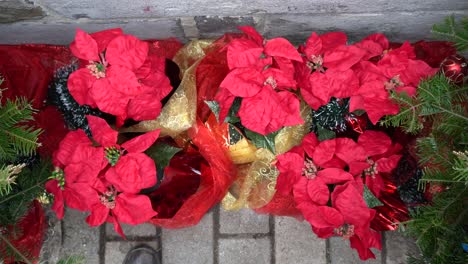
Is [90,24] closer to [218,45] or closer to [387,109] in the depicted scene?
[218,45]

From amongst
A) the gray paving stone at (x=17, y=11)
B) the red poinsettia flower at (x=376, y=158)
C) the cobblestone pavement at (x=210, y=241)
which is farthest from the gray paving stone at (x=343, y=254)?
the gray paving stone at (x=17, y=11)

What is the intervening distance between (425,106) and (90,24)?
97 centimetres

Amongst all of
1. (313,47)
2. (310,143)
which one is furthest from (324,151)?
(313,47)

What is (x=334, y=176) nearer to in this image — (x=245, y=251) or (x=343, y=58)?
(x=343, y=58)

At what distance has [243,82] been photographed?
4.17ft

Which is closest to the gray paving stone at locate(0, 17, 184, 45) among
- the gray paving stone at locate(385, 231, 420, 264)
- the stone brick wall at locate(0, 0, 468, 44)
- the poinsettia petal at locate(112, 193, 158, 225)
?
the stone brick wall at locate(0, 0, 468, 44)

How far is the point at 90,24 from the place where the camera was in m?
1.64

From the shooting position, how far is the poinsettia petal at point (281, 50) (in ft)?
4.22

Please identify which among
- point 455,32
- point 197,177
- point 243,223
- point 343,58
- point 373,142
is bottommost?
point 243,223

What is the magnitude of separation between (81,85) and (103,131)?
12 centimetres

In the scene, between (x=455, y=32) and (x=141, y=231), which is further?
(x=141, y=231)

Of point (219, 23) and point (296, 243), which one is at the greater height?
point (219, 23)

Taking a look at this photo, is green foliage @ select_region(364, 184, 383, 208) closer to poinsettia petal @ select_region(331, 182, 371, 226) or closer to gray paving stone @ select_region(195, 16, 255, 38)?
poinsettia petal @ select_region(331, 182, 371, 226)

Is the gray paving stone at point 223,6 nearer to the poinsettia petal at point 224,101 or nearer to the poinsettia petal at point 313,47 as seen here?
the poinsettia petal at point 313,47
